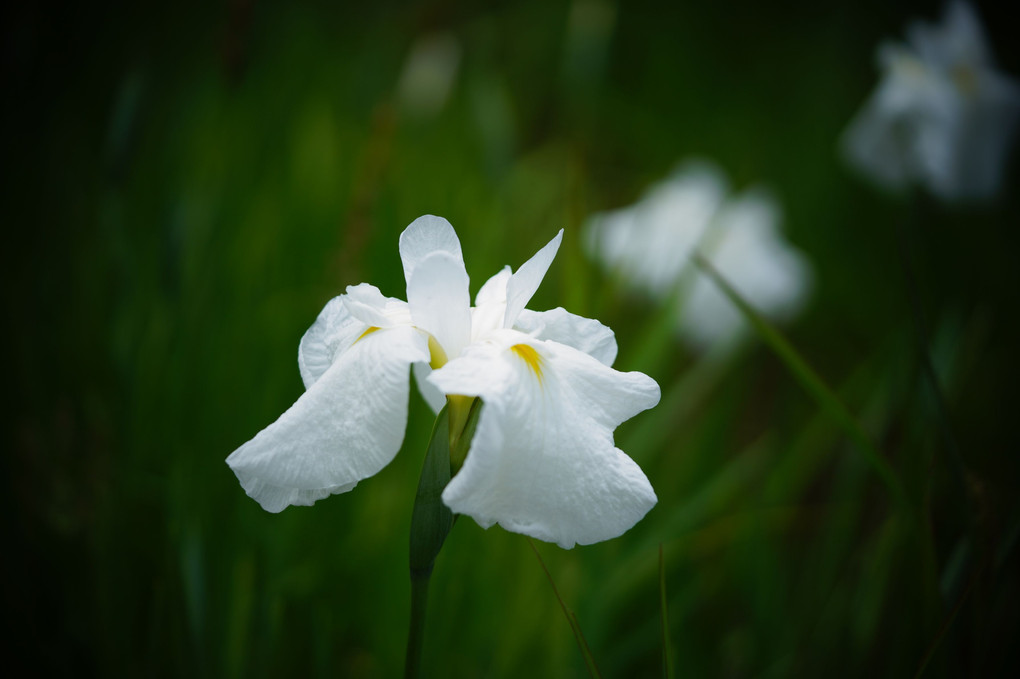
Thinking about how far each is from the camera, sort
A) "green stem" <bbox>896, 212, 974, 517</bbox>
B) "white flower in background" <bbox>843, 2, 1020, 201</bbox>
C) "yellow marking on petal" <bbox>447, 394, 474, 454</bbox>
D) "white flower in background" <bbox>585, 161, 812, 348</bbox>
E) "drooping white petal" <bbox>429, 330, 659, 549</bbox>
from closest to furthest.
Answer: "drooping white petal" <bbox>429, 330, 659, 549</bbox>
"yellow marking on petal" <bbox>447, 394, 474, 454</bbox>
"green stem" <bbox>896, 212, 974, 517</bbox>
"white flower in background" <bbox>843, 2, 1020, 201</bbox>
"white flower in background" <bbox>585, 161, 812, 348</bbox>

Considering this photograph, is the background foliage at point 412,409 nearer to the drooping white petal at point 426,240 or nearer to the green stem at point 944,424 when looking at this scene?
the green stem at point 944,424

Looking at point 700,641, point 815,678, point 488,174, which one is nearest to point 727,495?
point 700,641

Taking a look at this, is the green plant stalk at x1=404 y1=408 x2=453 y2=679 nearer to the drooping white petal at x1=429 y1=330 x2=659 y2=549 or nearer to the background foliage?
the drooping white petal at x1=429 y1=330 x2=659 y2=549

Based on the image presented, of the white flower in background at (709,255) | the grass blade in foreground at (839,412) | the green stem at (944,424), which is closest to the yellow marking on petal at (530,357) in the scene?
the grass blade in foreground at (839,412)

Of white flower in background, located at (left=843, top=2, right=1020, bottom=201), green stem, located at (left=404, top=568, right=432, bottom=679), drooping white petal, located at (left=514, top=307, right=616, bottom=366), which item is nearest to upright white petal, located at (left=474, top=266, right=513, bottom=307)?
drooping white petal, located at (left=514, top=307, right=616, bottom=366)

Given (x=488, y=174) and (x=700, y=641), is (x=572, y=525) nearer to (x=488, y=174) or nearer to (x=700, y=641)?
(x=700, y=641)

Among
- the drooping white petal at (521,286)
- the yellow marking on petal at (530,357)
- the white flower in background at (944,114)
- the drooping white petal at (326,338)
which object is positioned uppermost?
the drooping white petal at (326,338)
